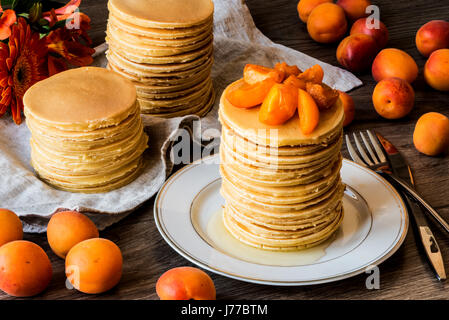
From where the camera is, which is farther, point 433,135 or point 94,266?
point 433,135

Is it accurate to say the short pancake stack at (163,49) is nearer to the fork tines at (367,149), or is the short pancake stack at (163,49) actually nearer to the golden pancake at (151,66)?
the golden pancake at (151,66)

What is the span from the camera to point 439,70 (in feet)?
5.61

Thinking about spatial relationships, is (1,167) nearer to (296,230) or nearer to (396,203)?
(296,230)

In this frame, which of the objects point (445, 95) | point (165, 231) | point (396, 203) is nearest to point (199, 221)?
point (165, 231)

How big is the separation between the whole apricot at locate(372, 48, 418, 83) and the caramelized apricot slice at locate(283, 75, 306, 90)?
73 centimetres

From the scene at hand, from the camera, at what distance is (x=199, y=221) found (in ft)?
3.94

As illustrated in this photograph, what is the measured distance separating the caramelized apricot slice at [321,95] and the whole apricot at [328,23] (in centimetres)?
96

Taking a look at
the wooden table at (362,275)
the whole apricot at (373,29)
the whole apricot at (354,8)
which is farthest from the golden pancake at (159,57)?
the whole apricot at (354,8)

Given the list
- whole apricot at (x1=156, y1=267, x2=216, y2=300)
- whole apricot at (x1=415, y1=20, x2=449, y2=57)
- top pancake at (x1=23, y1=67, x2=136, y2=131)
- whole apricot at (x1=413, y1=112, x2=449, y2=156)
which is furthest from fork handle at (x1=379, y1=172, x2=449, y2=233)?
whole apricot at (x1=415, y1=20, x2=449, y2=57)

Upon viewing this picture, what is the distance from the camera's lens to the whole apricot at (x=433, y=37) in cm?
187

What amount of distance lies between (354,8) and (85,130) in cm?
121

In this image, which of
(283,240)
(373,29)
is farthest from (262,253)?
(373,29)

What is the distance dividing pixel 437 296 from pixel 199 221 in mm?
470

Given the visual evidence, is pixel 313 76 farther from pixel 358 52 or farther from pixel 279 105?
pixel 358 52
